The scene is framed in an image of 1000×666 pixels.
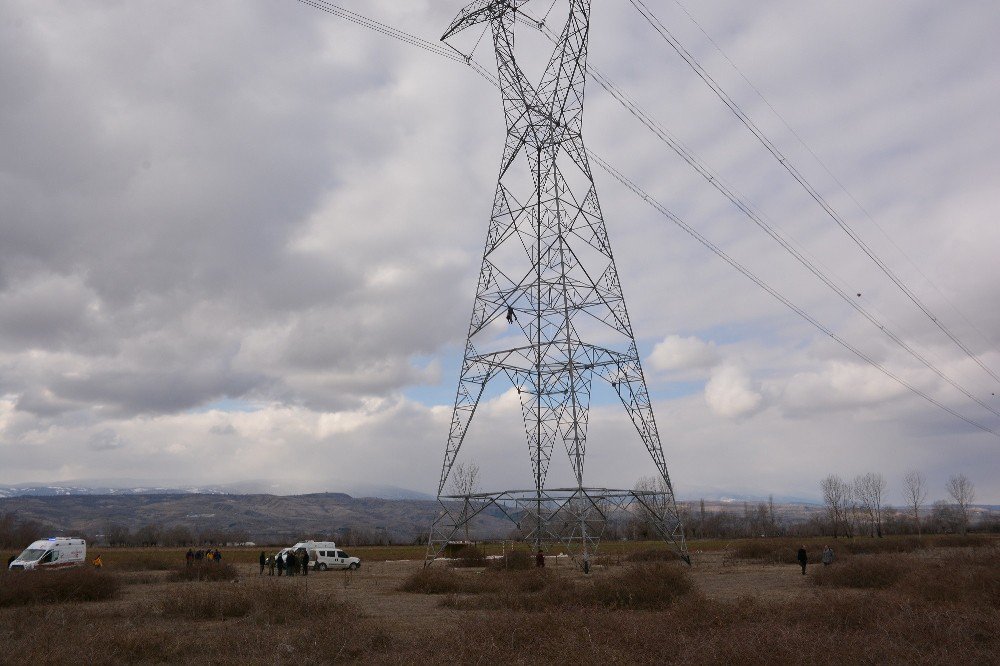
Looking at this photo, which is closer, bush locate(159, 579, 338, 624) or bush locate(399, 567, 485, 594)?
bush locate(159, 579, 338, 624)

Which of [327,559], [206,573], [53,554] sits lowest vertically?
[327,559]

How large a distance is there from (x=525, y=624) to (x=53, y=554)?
37.9 m

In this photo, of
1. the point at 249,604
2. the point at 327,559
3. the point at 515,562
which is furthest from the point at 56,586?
the point at 327,559

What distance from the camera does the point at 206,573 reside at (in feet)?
127

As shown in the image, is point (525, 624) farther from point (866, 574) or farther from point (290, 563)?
point (290, 563)

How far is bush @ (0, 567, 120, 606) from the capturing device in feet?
82.5

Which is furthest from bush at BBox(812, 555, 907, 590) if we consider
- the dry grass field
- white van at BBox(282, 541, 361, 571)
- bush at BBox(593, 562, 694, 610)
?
white van at BBox(282, 541, 361, 571)

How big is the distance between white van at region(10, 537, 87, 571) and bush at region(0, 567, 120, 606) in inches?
539

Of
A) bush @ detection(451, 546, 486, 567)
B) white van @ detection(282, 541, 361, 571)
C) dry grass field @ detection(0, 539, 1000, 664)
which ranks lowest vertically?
white van @ detection(282, 541, 361, 571)

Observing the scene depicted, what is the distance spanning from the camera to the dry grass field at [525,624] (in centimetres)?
1397

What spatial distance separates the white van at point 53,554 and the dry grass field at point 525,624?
50.7ft

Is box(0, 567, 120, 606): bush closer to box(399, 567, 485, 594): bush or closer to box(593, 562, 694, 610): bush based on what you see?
box(399, 567, 485, 594): bush

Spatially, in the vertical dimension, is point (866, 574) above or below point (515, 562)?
above

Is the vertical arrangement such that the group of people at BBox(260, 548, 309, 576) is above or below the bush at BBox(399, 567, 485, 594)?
below
